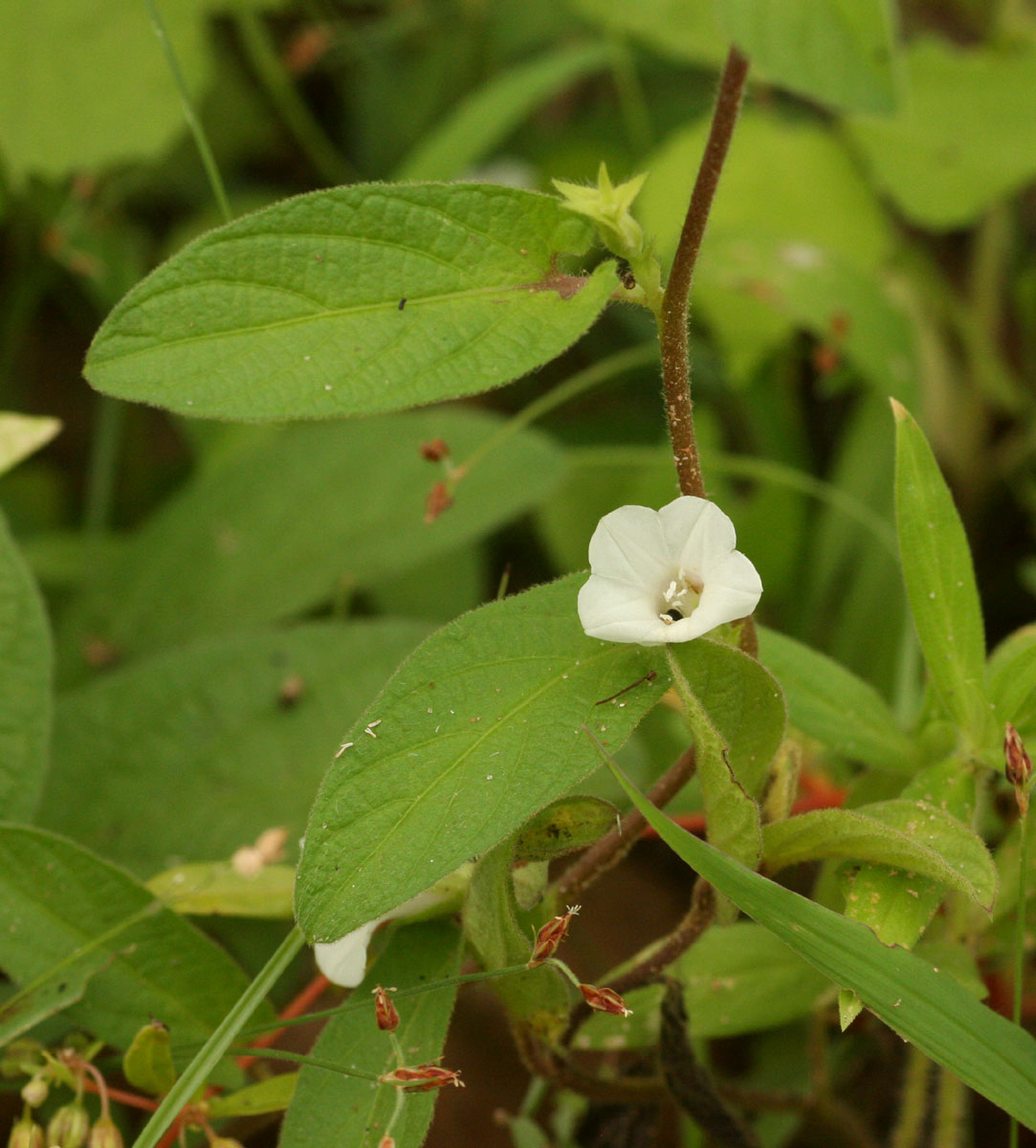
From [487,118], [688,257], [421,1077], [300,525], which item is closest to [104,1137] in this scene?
[421,1077]

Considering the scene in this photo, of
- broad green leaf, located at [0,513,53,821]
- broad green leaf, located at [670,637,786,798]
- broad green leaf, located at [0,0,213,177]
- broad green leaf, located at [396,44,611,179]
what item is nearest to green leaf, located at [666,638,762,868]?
broad green leaf, located at [670,637,786,798]

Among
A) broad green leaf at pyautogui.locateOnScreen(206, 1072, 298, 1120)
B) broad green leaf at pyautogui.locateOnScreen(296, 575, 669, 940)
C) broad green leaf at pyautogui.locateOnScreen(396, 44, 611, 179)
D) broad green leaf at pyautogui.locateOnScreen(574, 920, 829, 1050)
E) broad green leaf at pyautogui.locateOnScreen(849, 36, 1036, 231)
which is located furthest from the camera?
broad green leaf at pyautogui.locateOnScreen(849, 36, 1036, 231)

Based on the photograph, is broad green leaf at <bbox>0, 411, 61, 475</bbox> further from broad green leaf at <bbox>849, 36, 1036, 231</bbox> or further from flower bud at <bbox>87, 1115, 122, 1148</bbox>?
broad green leaf at <bbox>849, 36, 1036, 231</bbox>

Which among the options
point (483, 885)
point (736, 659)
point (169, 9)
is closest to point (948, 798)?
point (736, 659)

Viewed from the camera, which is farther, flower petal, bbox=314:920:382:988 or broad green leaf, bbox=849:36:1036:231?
broad green leaf, bbox=849:36:1036:231

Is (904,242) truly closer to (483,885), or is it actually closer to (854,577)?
(854,577)
